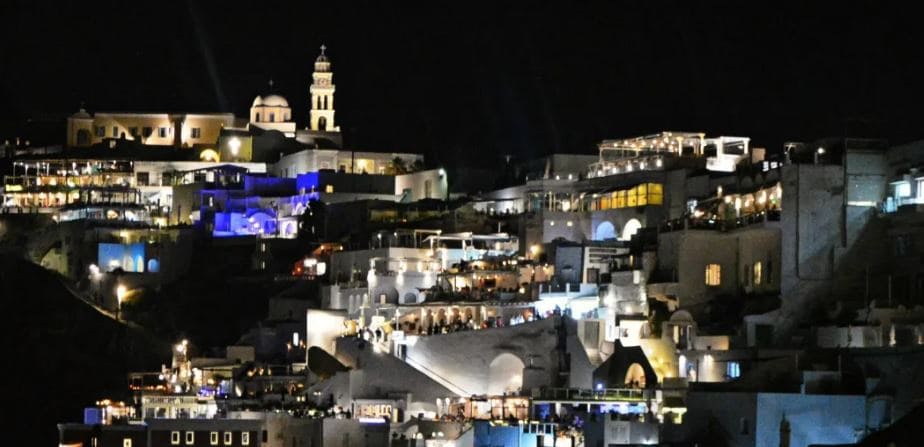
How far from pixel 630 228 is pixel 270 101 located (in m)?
33.0

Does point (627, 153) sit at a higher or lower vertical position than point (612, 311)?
higher

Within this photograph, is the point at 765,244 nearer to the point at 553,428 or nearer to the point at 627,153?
the point at 553,428

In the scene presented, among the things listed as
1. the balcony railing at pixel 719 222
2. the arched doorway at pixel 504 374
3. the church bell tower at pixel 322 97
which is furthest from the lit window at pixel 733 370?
the church bell tower at pixel 322 97

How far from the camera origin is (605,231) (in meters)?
79.5

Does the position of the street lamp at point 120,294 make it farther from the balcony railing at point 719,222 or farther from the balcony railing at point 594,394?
the balcony railing at point 594,394

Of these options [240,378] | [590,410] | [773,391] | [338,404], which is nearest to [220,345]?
[240,378]

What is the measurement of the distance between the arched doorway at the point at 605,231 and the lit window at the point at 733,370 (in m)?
16.9

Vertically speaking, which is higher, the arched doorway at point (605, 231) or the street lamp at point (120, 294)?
the arched doorway at point (605, 231)

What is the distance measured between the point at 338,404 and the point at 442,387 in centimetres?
309

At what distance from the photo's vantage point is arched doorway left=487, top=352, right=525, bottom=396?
227 feet

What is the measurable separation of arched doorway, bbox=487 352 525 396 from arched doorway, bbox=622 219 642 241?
10.0m

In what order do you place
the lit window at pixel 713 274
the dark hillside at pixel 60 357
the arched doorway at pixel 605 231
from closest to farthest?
the lit window at pixel 713 274 → the arched doorway at pixel 605 231 → the dark hillside at pixel 60 357

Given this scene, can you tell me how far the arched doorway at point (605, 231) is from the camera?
79.2m

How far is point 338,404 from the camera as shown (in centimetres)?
6900
